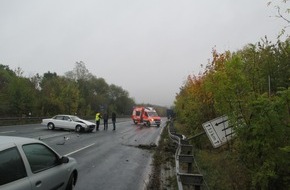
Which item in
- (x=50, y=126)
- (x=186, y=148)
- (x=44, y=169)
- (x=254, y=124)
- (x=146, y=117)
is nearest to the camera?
(x=44, y=169)

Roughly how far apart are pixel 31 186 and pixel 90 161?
8.96m

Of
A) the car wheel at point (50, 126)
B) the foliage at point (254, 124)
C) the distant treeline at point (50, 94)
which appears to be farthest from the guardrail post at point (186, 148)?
the distant treeline at point (50, 94)

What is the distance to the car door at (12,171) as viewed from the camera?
5160 mm

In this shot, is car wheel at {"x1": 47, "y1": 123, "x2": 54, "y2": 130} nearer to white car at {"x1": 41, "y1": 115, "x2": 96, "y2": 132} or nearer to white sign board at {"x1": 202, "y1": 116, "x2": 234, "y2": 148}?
white car at {"x1": 41, "y1": 115, "x2": 96, "y2": 132}

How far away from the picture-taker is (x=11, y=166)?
5422mm

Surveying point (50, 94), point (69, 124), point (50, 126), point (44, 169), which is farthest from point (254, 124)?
point (50, 94)

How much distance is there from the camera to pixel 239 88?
945cm

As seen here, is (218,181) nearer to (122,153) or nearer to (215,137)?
(215,137)

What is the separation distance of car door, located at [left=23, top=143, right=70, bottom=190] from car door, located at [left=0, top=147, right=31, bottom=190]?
216 mm

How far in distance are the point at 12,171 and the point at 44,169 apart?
1125 millimetres

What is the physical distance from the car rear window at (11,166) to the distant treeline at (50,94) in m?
42.9

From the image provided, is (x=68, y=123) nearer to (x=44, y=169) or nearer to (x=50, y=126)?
(x=50, y=126)

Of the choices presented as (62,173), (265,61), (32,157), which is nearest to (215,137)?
(265,61)

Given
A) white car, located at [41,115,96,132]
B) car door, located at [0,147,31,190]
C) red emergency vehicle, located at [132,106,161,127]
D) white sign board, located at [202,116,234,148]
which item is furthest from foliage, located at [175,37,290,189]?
red emergency vehicle, located at [132,106,161,127]
